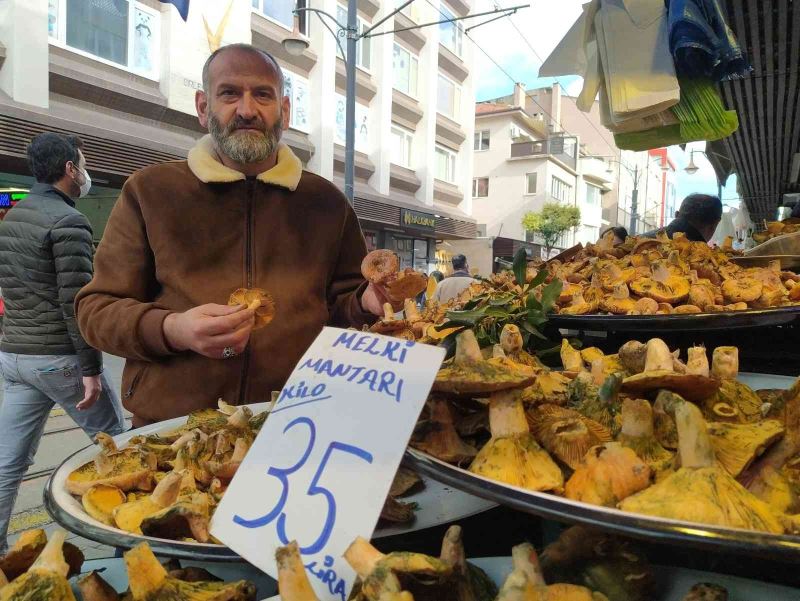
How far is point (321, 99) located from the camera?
14523mm

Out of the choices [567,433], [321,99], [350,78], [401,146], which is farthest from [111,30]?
[567,433]

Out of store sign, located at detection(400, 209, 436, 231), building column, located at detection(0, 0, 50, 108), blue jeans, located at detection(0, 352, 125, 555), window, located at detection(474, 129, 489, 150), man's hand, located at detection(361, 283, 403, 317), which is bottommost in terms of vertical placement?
blue jeans, located at detection(0, 352, 125, 555)

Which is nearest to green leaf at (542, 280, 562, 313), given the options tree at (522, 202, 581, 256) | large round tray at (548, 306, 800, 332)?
large round tray at (548, 306, 800, 332)

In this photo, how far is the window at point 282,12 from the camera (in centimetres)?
1341

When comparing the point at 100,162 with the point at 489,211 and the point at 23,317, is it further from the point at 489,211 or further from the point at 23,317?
the point at 489,211

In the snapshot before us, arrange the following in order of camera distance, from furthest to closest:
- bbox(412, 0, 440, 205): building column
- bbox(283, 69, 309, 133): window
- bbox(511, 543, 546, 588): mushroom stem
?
1. bbox(412, 0, 440, 205): building column
2. bbox(283, 69, 309, 133): window
3. bbox(511, 543, 546, 588): mushroom stem

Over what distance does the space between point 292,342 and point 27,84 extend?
9.29 m

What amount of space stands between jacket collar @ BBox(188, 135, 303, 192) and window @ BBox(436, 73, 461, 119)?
20304 mm

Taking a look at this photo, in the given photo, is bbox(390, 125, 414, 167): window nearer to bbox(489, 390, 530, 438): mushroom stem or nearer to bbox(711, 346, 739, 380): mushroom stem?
bbox(711, 346, 739, 380): mushroom stem

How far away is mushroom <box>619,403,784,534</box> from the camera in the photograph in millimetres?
579

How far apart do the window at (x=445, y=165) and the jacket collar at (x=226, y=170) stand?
1997 cm

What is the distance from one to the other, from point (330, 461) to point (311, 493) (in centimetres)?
5

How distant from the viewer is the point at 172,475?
3.19 feet

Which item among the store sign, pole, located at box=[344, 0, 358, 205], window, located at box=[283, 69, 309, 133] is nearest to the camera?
pole, located at box=[344, 0, 358, 205]
